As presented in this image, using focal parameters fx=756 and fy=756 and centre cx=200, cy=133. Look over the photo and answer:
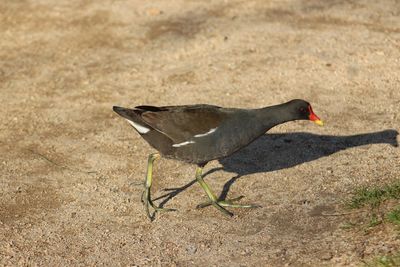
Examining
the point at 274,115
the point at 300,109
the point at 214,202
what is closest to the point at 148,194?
the point at 214,202

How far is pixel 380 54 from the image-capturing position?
10367 millimetres

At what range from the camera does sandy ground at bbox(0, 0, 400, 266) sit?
6.61 m

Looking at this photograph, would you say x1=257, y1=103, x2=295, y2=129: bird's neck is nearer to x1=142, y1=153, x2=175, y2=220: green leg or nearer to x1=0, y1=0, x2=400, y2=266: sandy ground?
x1=0, y1=0, x2=400, y2=266: sandy ground

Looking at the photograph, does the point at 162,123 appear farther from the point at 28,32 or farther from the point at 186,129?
the point at 28,32

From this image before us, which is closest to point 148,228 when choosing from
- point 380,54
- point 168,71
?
point 168,71

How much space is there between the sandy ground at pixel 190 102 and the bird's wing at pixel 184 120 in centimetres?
80

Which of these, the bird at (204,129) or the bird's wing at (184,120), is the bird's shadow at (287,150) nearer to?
the bird at (204,129)

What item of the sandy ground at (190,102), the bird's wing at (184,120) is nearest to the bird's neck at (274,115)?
the bird's wing at (184,120)

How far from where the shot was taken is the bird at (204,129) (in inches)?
273

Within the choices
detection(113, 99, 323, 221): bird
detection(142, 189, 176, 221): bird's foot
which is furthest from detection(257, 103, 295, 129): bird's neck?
detection(142, 189, 176, 221): bird's foot

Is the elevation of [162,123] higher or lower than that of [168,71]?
higher

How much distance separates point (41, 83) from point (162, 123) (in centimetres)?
368

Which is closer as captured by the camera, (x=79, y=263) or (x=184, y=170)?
(x=79, y=263)

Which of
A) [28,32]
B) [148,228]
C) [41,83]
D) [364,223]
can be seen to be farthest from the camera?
[28,32]
